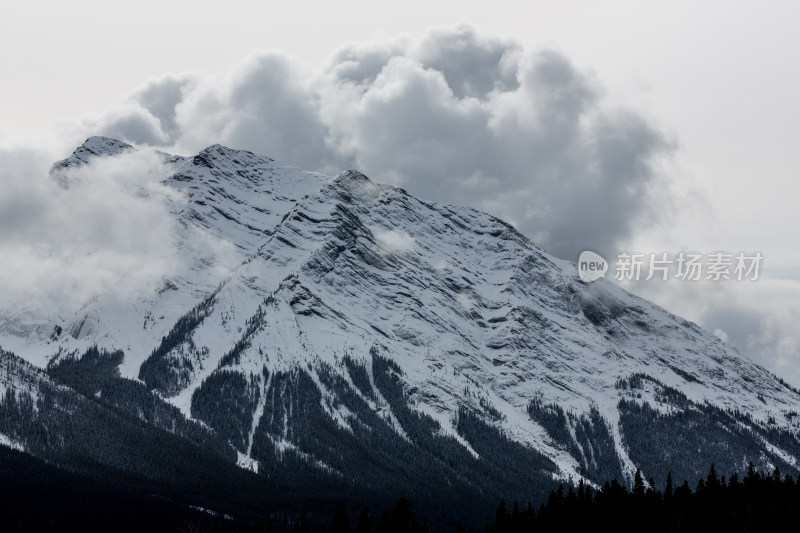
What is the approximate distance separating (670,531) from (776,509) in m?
18.9

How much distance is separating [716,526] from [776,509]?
1109cm

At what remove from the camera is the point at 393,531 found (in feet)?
646

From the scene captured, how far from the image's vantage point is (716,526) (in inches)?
7653

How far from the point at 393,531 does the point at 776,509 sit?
222ft

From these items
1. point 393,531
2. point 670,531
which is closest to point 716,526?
point 670,531

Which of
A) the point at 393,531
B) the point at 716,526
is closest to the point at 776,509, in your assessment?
the point at 716,526

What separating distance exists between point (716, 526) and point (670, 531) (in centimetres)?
796

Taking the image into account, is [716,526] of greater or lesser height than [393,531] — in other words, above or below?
above

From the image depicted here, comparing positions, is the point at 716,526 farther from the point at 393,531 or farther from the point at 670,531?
the point at 393,531

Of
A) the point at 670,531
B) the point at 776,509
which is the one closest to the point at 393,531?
the point at 670,531

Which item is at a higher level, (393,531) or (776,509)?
(776,509)

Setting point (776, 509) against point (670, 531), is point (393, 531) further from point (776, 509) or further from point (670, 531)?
point (776, 509)

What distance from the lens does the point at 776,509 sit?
194875 millimetres
